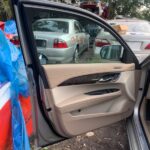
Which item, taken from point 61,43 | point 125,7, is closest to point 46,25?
point 61,43

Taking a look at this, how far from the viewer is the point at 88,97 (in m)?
2.69

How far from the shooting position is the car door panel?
2.48 meters

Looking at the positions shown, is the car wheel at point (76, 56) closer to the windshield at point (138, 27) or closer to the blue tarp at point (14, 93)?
the blue tarp at point (14, 93)

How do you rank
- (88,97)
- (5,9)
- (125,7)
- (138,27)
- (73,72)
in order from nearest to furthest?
(73,72)
(88,97)
(138,27)
(5,9)
(125,7)

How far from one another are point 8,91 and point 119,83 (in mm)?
1014

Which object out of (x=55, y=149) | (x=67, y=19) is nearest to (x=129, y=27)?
(x=55, y=149)

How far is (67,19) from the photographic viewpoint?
8.43ft

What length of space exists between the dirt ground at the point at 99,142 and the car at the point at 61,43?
4.47 ft

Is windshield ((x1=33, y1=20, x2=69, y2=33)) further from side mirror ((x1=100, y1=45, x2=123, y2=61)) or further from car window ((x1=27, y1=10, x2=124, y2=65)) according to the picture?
side mirror ((x1=100, y1=45, x2=123, y2=61))

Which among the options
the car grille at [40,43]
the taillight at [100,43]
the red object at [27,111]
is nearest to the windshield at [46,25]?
the car grille at [40,43]

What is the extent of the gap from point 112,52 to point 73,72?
50 centimetres

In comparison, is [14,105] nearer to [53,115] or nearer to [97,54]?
[53,115]

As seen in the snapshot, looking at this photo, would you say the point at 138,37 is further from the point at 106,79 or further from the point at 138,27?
the point at 106,79

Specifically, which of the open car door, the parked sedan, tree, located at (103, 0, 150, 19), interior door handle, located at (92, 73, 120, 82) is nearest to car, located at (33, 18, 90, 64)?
the open car door
